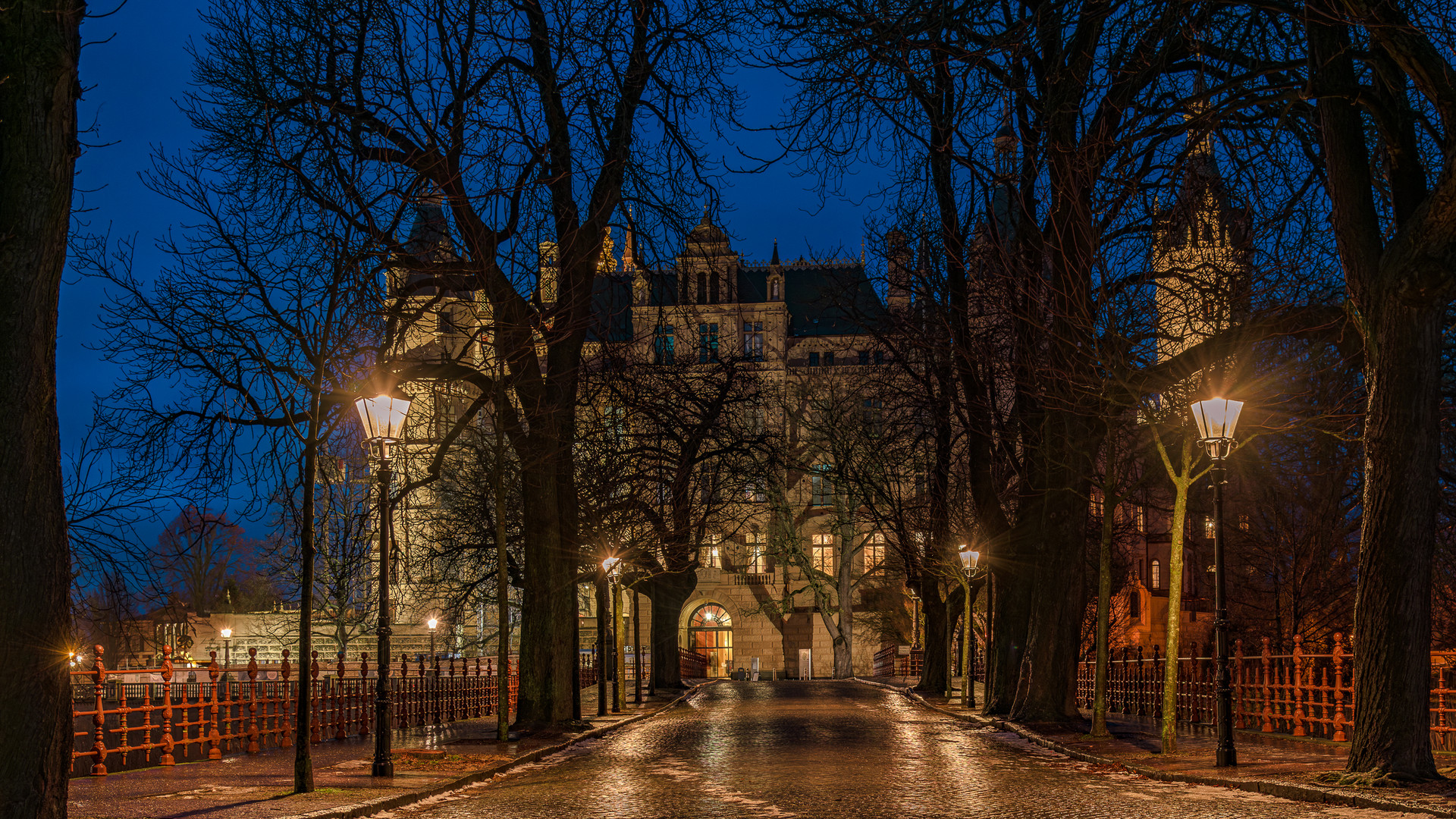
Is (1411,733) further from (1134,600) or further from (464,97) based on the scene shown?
(1134,600)

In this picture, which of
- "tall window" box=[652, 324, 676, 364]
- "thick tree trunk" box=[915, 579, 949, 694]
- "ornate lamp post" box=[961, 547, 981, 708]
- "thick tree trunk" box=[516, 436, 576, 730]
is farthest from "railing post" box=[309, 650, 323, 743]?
"thick tree trunk" box=[915, 579, 949, 694]

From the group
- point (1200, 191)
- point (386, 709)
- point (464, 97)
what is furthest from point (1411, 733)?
point (464, 97)

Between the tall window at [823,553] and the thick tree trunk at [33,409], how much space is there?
67.3 m

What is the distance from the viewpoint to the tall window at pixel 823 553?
7462cm

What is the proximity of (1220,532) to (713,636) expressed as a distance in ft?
199

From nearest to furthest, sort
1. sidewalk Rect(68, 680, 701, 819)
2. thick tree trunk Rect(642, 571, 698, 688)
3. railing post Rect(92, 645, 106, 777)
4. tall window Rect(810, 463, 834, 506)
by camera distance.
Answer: sidewalk Rect(68, 680, 701, 819) → railing post Rect(92, 645, 106, 777) → thick tree trunk Rect(642, 571, 698, 688) → tall window Rect(810, 463, 834, 506)

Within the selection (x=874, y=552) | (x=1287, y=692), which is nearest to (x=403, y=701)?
(x=1287, y=692)

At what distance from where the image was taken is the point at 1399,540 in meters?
11.8

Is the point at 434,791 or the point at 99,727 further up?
the point at 99,727

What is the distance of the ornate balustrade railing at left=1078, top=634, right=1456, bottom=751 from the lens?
56.3ft

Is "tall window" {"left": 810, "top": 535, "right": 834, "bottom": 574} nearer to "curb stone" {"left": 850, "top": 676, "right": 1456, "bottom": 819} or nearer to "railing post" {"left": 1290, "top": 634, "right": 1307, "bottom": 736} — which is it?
"curb stone" {"left": 850, "top": 676, "right": 1456, "bottom": 819}

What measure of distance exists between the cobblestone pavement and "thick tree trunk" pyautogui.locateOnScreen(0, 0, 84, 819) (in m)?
4.05

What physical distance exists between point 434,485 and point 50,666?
117 feet

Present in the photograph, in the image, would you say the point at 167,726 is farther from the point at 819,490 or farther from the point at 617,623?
the point at 819,490
